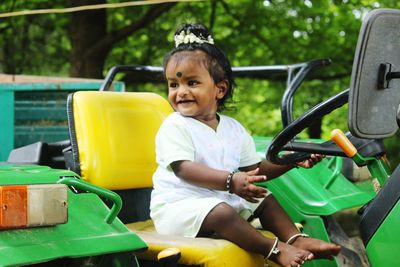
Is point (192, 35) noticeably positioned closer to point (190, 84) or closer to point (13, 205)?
point (190, 84)

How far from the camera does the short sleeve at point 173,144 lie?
256 cm

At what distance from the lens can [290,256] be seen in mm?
2328

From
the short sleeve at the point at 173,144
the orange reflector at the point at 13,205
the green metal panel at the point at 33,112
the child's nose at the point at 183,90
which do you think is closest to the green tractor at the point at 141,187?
the orange reflector at the point at 13,205

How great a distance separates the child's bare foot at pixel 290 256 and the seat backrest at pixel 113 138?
0.76m

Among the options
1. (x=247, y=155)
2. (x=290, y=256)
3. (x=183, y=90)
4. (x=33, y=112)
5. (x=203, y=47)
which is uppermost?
(x=203, y=47)

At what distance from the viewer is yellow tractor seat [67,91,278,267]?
2781mm

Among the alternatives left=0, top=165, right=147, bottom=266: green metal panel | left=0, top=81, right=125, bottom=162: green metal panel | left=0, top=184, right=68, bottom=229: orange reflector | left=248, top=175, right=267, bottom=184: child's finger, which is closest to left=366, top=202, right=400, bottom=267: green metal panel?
left=248, top=175, right=267, bottom=184: child's finger

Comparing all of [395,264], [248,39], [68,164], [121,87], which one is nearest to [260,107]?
[248,39]

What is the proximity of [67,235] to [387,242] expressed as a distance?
0.80m

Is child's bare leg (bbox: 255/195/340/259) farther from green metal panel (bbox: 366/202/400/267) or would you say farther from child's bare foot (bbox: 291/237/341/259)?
green metal panel (bbox: 366/202/400/267)

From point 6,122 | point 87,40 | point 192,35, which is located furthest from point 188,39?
point 87,40

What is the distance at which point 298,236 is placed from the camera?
2521 millimetres

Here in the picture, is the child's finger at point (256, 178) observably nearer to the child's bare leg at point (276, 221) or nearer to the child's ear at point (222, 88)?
the child's bare leg at point (276, 221)

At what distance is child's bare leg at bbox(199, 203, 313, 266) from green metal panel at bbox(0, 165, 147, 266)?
1.21ft
